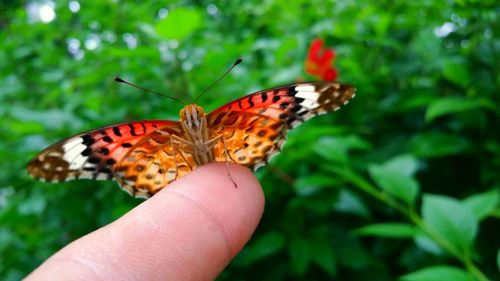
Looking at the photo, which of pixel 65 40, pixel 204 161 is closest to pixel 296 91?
pixel 204 161

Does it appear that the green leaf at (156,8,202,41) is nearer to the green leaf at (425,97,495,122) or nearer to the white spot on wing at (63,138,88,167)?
the white spot on wing at (63,138,88,167)

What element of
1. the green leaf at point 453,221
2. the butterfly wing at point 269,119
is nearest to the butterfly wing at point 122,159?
the butterfly wing at point 269,119

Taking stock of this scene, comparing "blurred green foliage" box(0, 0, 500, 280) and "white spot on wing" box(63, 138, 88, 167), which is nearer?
"white spot on wing" box(63, 138, 88, 167)

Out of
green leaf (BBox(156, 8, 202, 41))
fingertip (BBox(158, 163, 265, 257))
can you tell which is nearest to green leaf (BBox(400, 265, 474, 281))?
fingertip (BBox(158, 163, 265, 257))

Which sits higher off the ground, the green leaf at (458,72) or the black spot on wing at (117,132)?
the black spot on wing at (117,132)

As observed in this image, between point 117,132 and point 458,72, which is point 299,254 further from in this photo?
point 458,72

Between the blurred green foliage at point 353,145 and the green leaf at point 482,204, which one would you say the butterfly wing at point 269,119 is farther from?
the green leaf at point 482,204

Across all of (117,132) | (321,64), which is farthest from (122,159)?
(321,64)
